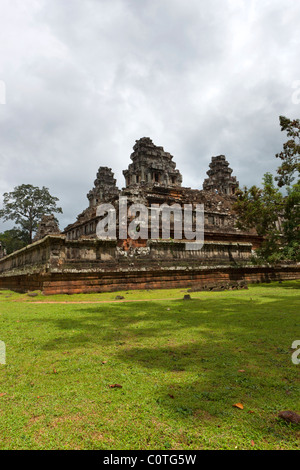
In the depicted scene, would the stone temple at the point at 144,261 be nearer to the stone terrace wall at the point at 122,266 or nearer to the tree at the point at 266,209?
the stone terrace wall at the point at 122,266

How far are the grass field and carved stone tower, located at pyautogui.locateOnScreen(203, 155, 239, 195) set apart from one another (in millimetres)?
50716

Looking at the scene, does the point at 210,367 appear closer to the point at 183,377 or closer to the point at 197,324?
the point at 183,377

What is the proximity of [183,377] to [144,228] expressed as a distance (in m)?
15.2

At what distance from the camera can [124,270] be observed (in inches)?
441

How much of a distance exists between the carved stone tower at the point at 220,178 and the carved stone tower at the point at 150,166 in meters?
14.4

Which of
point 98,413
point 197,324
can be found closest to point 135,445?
point 98,413

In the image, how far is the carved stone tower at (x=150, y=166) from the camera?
130 ft

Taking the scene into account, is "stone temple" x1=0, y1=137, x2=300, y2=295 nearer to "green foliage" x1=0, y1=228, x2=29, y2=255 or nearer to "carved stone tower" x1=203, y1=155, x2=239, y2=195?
"green foliage" x1=0, y1=228, x2=29, y2=255

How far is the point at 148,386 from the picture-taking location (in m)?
2.47

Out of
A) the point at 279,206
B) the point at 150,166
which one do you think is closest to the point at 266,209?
the point at 279,206

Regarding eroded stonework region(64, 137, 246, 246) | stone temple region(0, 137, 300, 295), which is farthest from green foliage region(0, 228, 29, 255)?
stone temple region(0, 137, 300, 295)

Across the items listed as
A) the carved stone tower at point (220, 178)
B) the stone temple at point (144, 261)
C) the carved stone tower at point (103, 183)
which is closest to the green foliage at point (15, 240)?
the carved stone tower at point (103, 183)

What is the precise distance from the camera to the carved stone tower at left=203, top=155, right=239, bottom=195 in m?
53.0

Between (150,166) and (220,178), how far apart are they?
19370mm
